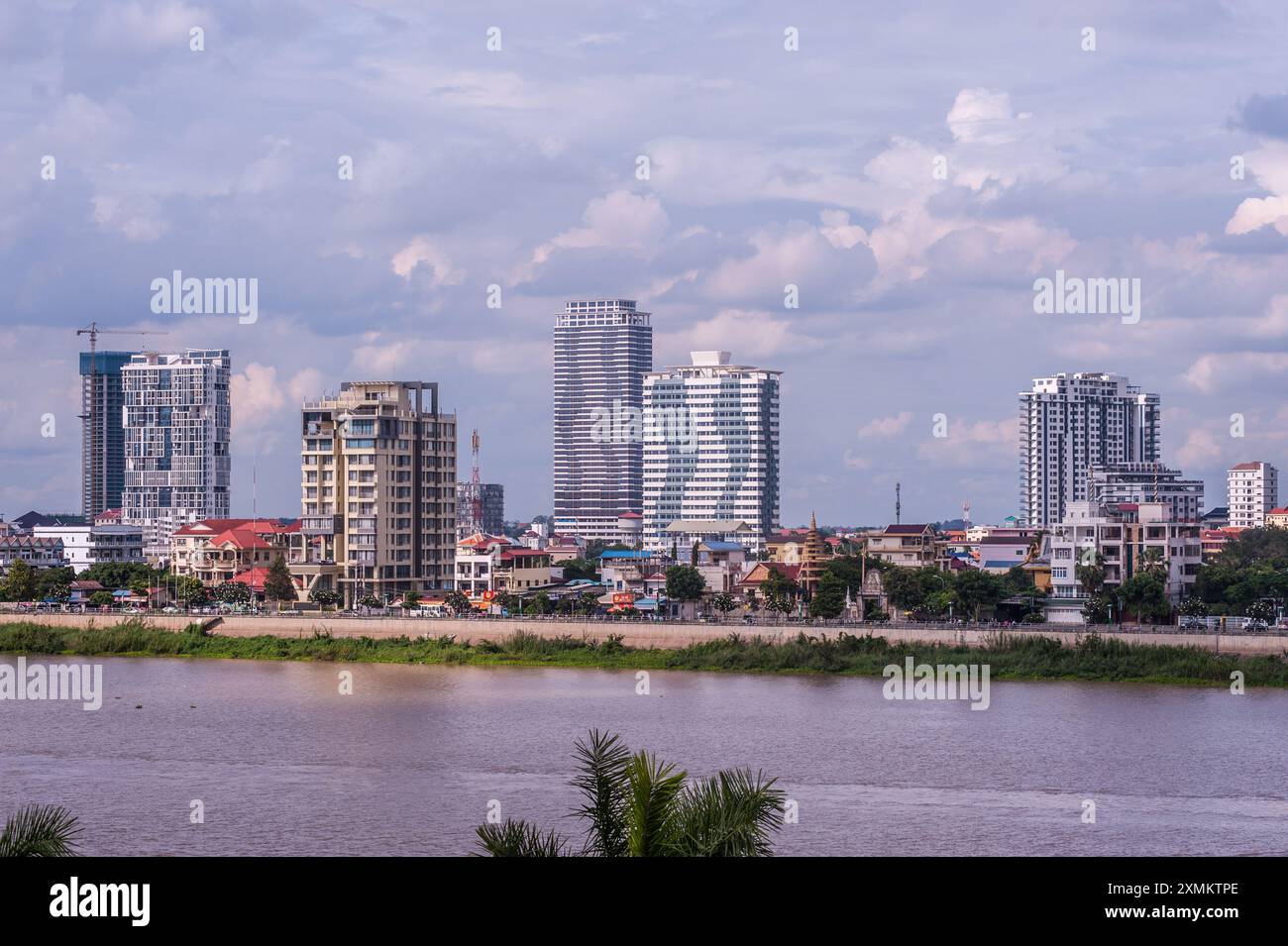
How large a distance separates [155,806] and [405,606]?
41.1 metres

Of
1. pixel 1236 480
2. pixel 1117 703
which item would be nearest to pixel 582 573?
pixel 1117 703

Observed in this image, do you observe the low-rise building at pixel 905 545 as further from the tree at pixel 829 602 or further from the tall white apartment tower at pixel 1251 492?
the tall white apartment tower at pixel 1251 492

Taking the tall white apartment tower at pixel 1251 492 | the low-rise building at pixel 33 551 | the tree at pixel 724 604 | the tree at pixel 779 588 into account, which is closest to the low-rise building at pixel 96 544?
the low-rise building at pixel 33 551

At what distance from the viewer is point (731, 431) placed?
142m

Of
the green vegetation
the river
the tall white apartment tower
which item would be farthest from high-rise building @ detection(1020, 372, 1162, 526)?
the river

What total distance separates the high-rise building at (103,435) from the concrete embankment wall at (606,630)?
92438 millimetres

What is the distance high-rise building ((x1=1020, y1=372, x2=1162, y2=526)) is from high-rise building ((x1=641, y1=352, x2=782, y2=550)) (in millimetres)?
22183

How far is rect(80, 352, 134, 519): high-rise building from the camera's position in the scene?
504 ft

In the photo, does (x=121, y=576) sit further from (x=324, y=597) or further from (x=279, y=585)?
(x=324, y=597)

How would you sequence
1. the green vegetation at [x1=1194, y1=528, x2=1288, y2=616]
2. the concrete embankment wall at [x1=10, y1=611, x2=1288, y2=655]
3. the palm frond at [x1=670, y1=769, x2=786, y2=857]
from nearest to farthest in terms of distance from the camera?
the palm frond at [x1=670, y1=769, x2=786, y2=857]
the concrete embankment wall at [x1=10, y1=611, x2=1288, y2=655]
the green vegetation at [x1=1194, y1=528, x2=1288, y2=616]

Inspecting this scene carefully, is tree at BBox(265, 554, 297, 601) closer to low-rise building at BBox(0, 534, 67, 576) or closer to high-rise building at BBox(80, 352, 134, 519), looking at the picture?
low-rise building at BBox(0, 534, 67, 576)

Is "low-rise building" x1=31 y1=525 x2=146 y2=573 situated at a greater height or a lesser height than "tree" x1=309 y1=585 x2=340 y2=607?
greater
